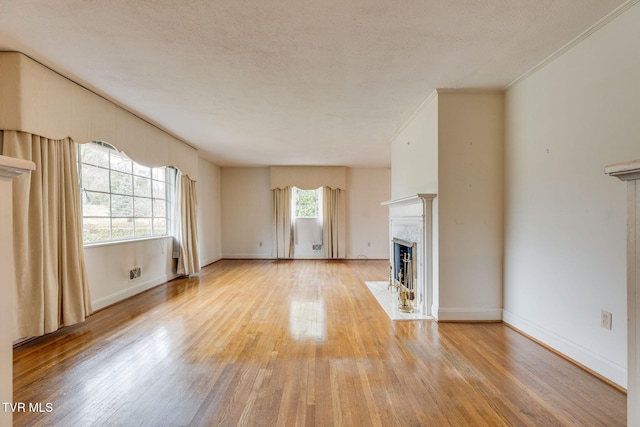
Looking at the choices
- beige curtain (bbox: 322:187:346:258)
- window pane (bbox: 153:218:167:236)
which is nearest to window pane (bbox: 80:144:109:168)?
window pane (bbox: 153:218:167:236)

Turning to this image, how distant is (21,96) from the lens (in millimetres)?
2432

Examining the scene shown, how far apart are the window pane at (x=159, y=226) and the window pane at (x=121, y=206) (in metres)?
0.66

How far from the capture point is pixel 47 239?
2633 millimetres

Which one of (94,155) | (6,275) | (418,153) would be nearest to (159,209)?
(94,155)

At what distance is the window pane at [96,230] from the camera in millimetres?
3393

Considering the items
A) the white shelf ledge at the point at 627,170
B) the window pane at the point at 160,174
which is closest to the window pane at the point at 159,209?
the window pane at the point at 160,174

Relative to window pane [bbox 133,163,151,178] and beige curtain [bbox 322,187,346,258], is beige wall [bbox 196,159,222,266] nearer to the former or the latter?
window pane [bbox 133,163,151,178]

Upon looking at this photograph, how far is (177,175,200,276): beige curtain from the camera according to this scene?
5266 mm

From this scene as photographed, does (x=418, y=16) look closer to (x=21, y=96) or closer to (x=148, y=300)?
(x=21, y=96)

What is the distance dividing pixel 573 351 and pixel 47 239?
445cm

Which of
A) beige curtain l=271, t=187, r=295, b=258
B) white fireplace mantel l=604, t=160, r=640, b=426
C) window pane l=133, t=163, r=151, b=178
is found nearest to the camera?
white fireplace mantel l=604, t=160, r=640, b=426

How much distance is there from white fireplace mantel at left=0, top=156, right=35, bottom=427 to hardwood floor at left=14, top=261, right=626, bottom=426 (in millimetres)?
1040

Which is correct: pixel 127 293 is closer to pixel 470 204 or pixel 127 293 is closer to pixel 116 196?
pixel 116 196

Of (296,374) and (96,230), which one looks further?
(96,230)
